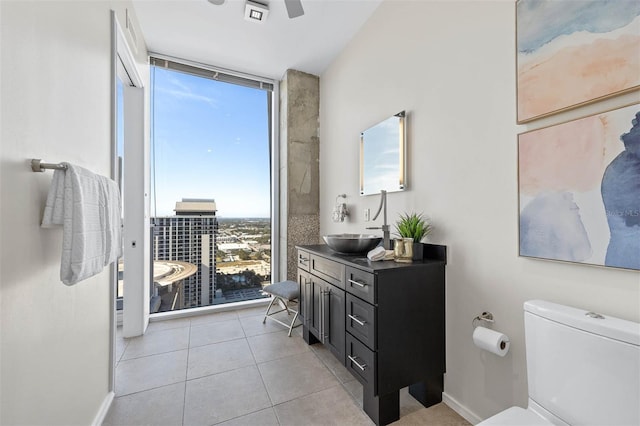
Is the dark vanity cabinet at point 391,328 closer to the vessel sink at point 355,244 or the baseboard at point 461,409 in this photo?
the baseboard at point 461,409

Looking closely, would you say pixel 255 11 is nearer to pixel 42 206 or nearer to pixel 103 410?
pixel 42 206

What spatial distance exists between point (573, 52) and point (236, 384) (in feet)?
8.49

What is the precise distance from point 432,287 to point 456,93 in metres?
1.18

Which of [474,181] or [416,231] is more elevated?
[474,181]

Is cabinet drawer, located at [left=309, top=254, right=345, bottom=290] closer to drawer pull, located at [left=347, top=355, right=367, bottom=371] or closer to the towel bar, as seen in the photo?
drawer pull, located at [left=347, top=355, right=367, bottom=371]

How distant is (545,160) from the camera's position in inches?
48.3

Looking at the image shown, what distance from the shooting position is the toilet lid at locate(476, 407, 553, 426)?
3.41 ft

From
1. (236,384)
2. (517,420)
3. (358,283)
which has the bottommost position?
(236,384)

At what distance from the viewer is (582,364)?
3.17 feet

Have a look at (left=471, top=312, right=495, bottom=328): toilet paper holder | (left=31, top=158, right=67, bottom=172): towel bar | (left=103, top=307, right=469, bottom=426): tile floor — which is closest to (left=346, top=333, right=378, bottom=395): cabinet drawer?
(left=103, top=307, right=469, bottom=426): tile floor

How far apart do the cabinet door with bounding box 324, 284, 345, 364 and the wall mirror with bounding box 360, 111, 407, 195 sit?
905 millimetres

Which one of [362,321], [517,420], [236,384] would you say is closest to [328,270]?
[362,321]

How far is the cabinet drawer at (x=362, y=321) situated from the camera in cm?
157

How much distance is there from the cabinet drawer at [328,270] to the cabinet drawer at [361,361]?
1.17 ft
